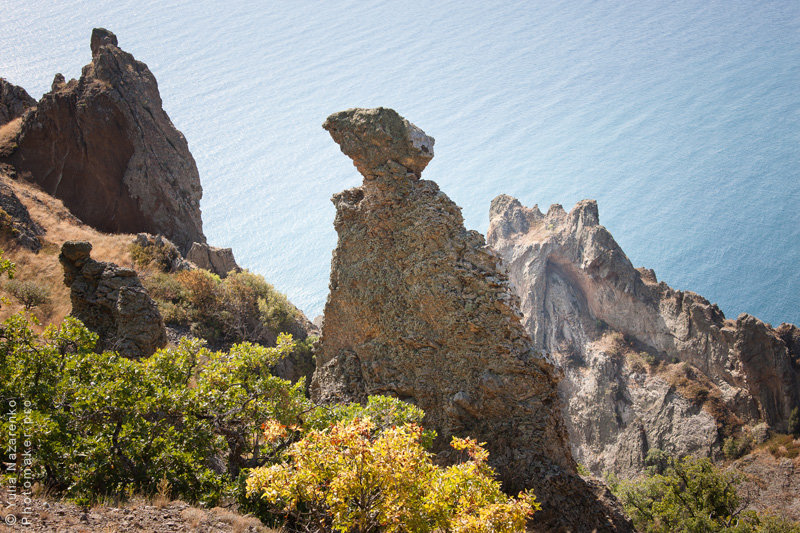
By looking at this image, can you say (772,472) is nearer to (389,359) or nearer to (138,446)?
(389,359)

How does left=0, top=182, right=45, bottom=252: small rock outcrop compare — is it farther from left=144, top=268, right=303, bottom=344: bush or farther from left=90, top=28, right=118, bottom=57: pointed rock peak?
left=90, top=28, right=118, bottom=57: pointed rock peak

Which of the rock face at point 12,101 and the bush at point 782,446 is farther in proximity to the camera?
the bush at point 782,446

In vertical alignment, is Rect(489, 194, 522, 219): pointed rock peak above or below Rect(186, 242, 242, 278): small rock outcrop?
above

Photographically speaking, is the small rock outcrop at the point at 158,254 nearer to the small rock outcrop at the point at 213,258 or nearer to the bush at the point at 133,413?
the small rock outcrop at the point at 213,258

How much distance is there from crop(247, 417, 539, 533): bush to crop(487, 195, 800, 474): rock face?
38.0 m

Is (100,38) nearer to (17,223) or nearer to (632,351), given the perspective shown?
(17,223)

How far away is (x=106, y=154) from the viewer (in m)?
33.5

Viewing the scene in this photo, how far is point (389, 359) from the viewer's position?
1577 centimetres

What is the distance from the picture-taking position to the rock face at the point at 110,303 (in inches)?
691

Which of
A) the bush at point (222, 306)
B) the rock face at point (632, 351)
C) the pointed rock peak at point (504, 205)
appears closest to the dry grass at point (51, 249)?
the bush at point (222, 306)

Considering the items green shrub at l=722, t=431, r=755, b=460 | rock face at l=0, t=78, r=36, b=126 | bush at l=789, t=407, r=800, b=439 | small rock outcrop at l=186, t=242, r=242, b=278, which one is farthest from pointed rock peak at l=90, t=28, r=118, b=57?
bush at l=789, t=407, r=800, b=439

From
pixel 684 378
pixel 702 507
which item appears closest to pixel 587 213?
pixel 684 378

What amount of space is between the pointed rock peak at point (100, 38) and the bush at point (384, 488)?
36352 millimetres

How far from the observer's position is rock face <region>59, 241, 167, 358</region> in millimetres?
17562
